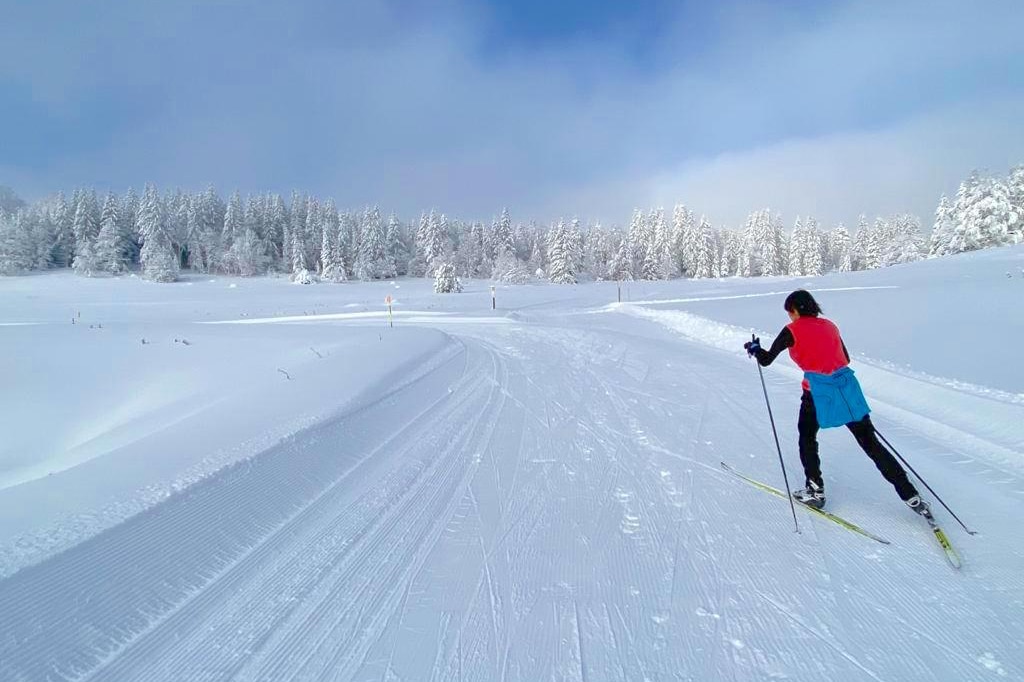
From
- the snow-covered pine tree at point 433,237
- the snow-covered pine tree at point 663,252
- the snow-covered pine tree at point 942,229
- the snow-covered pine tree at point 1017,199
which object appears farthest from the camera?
the snow-covered pine tree at point 663,252

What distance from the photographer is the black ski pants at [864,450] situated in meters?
3.69

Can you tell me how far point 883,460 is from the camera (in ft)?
12.2

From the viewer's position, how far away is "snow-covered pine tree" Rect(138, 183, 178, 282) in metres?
55.3

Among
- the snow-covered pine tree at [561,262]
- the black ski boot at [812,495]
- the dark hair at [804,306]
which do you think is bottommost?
the black ski boot at [812,495]

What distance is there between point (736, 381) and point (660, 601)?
22.4 ft

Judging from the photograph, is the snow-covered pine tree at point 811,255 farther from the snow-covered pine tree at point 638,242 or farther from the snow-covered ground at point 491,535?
the snow-covered ground at point 491,535

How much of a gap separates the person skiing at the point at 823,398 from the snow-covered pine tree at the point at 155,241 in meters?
66.1

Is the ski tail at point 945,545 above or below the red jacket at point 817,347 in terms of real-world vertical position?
below


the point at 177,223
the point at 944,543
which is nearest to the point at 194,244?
the point at 177,223

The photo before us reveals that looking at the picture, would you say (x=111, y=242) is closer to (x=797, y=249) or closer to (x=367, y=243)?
(x=367, y=243)

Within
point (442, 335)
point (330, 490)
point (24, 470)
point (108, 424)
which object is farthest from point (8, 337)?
point (330, 490)

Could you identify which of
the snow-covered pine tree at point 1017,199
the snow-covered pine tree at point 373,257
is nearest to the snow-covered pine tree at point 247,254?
the snow-covered pine tree at point 373,257

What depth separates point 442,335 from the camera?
14.7 metres

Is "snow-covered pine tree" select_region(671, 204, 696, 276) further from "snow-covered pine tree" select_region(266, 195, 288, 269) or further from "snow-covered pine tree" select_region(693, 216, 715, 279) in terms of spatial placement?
"snow-covered pine tree" select_region(266, 195, 288, 269)
